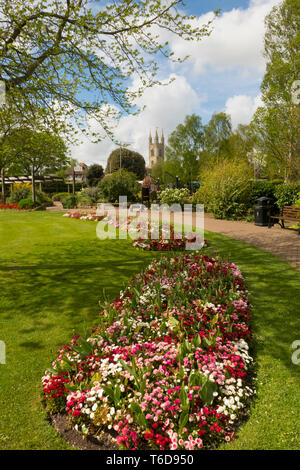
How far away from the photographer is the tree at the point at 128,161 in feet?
199

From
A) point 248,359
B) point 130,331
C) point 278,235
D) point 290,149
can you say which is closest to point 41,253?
point 130,331

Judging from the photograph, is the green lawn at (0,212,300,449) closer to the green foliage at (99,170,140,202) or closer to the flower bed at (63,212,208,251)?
the flower bed at (63,212,208,251)

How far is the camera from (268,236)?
11.1 m

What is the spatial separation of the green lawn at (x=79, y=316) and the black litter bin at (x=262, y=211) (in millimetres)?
3783

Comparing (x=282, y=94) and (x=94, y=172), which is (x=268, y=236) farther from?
(x=94, y=172)

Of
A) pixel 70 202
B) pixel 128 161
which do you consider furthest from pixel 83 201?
pixel 128 161

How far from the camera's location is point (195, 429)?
268 cm

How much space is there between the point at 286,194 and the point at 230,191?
3.06m

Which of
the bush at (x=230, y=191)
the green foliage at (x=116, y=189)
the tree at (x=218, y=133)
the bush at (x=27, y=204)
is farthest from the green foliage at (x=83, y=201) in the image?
the tree at (x=218, y=133)

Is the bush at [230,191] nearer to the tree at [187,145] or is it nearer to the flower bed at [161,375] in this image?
the flower bed at [161,375]

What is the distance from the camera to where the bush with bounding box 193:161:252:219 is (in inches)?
638

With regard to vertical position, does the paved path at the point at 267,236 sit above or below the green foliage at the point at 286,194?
below

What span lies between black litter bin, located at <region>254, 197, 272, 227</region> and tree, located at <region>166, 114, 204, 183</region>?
3088cm

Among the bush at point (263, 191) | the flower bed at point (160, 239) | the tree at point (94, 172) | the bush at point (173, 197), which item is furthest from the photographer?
the tree at point (94, 172)
